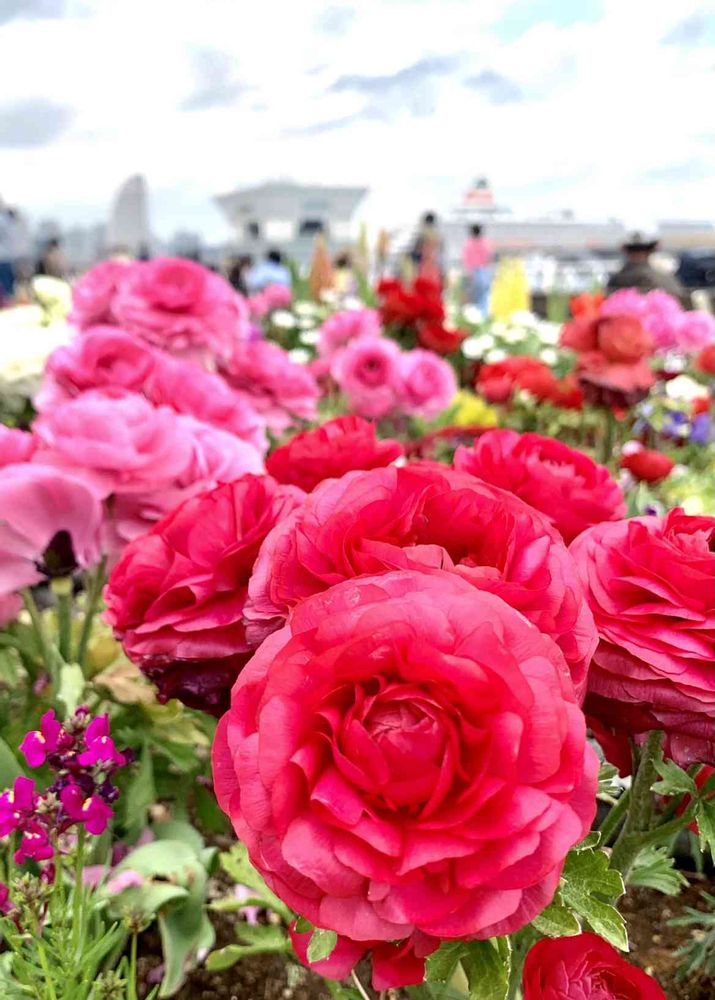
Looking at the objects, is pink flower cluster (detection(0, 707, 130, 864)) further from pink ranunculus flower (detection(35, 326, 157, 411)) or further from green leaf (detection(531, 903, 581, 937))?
pink ranunculus flower (detection(35, 326, 157, 411))

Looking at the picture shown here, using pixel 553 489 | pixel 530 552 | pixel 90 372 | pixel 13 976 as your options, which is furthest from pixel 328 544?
pixel 90 372

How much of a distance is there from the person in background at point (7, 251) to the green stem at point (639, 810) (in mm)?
4847

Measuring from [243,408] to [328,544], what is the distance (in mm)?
562

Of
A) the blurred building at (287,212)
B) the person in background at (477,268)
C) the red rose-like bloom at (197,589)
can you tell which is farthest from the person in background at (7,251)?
the red rose-like bloom at (197,589)

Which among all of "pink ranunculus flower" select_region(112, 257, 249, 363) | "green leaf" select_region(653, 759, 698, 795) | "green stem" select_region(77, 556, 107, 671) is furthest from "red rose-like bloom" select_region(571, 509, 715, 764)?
"pink ranunculus flower" select_region(112, 257, 249, 363)

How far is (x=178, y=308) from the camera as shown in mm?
1157

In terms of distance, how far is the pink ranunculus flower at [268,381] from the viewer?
48.8 inches

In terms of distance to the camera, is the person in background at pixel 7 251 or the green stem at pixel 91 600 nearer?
the green stem at pixel 91 600

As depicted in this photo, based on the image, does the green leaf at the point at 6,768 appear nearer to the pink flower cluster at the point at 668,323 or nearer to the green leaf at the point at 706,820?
the green leaf at the point at 706,820

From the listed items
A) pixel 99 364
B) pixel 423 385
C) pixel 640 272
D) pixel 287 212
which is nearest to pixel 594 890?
pixel 99 364

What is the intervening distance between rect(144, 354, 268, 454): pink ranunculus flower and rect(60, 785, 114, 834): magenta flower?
48 centimetres

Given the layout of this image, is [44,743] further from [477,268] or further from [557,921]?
[477,268]

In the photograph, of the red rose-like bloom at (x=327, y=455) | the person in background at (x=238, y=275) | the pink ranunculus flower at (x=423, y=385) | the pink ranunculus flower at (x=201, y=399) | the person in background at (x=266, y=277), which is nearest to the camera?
the red rose-like bloom at (x=327, y=455)

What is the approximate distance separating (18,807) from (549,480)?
340 millimetres
